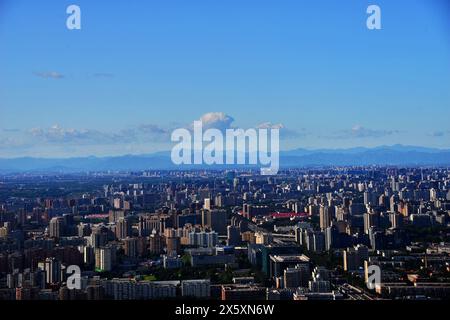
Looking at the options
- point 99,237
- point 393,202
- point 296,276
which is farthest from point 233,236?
point 393,202

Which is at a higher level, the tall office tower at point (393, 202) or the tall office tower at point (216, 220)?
the tall office tower at point (393, 202)

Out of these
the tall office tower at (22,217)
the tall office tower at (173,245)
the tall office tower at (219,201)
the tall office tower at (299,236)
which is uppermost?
the tall office tower at (219,201)

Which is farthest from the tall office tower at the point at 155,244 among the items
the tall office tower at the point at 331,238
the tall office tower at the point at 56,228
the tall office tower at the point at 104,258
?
the tall office tower at the point at 331,238

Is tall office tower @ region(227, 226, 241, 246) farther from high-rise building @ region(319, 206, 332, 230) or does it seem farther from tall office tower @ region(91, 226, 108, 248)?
tall office tower @ region(91, 226, 108, 248)

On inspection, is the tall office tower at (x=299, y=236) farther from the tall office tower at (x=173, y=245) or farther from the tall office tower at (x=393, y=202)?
the tall office tower at (x=393, y=202)

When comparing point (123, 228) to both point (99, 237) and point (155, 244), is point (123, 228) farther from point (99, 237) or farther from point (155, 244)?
point (155, 244)
